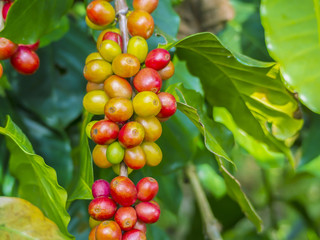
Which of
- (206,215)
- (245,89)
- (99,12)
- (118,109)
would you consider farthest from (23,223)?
(206,215)

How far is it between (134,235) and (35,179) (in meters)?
0.28

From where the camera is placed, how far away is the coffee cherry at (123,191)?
546 mm

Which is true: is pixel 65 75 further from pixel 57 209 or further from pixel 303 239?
pixel 303 239

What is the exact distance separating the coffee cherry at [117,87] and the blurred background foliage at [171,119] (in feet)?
0.32

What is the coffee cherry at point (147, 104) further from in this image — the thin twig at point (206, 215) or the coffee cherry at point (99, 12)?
the thin twig at point (206, 215)

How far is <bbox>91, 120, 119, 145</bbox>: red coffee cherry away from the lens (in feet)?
1.89

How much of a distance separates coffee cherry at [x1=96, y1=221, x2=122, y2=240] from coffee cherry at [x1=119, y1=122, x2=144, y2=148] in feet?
0.35

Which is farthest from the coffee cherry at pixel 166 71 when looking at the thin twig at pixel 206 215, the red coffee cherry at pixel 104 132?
the thin twig at pixel 206 215

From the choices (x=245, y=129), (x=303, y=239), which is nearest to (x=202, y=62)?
(x=245, y=129)

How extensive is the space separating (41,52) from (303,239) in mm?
2071

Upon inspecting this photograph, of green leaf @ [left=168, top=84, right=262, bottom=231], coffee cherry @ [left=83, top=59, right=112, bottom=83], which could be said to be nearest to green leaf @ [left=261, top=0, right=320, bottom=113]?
green leaf @ [left=168, top=84, right=262, bottom=231]

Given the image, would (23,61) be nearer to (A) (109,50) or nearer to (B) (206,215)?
(A) (109,50)

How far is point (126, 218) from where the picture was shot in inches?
21.6

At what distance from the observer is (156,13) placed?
2.89ft
